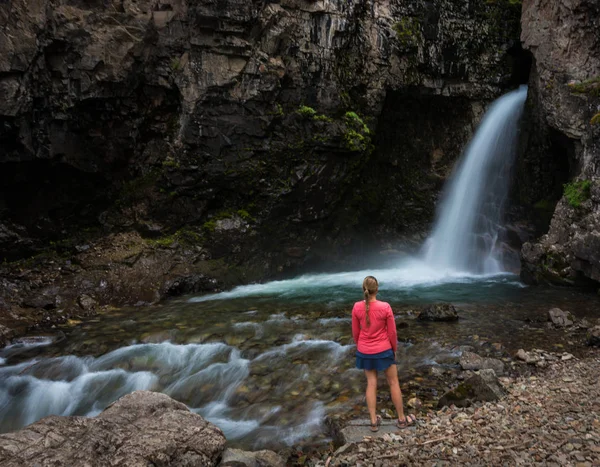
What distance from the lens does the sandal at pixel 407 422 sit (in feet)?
16.3

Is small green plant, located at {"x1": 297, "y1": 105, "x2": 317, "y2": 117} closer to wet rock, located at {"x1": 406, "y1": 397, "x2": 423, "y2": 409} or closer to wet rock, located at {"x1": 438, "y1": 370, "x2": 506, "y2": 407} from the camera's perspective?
wet rock, located at {"x1": 406, "y1": 397, "x2": 423, "y2": 409}

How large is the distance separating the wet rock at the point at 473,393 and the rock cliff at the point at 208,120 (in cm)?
1059

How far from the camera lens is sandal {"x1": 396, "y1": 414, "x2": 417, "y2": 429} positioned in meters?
4.96

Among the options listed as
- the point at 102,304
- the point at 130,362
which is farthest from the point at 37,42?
the point at 130,362

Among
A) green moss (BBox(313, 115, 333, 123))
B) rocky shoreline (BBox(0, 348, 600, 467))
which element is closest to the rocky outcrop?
green moss (BBox(313, 115, 333, 123))

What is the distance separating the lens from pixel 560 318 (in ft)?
29.3

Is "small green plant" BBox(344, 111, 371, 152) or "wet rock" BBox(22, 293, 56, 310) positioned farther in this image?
"small green plant" BBox(344, 111, 371, 152)

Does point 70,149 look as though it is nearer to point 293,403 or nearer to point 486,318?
point 293,403

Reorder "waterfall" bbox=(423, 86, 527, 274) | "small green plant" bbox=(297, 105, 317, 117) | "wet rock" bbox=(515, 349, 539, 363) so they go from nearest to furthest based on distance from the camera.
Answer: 1. "wet rock" bbox=(515, 349, 539, 363)
2. "small green plant" bbox=(297, 105, 317, 117)
3. "waterfall" bbox=(423, 86, 527, 274)

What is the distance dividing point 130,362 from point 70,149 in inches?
333

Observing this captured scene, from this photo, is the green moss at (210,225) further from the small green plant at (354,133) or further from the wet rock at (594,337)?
the wet rock at (594,337)

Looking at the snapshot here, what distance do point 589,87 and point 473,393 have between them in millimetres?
12405

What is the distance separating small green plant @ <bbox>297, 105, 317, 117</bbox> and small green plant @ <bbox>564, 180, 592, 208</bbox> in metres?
9.24

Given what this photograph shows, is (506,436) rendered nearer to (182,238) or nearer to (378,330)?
(378,330)
